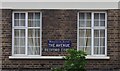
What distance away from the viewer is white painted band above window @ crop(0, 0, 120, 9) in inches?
697

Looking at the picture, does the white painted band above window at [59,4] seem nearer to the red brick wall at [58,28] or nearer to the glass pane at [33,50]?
the red brick wall at [58,28]

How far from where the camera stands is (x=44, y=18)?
1772 cm

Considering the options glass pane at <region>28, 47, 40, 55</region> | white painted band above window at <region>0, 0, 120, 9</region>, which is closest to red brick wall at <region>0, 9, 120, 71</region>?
white painted band above window at <region>0, 0, 120, 9</region>

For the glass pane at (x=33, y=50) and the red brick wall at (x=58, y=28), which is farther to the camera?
the glass pane at (x=33, y=50)

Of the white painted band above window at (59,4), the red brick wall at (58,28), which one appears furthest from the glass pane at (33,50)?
the white painted band above window at (59,4)

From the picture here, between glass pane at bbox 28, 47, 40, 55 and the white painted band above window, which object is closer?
the white painted band above window

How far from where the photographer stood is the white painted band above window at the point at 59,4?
1770 cm

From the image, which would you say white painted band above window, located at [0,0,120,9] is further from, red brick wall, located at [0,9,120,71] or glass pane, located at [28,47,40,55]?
glass pane, located at [28,47,40,55]

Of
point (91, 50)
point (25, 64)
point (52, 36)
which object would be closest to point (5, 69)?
point (25, 64)

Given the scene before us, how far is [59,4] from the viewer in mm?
17766

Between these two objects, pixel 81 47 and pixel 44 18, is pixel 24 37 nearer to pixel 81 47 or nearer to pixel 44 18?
pixel 44 18

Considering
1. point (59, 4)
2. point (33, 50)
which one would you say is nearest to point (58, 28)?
point (59, 4)

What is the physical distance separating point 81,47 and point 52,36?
147cm

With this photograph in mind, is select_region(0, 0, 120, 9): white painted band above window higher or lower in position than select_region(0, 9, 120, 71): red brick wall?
higher
